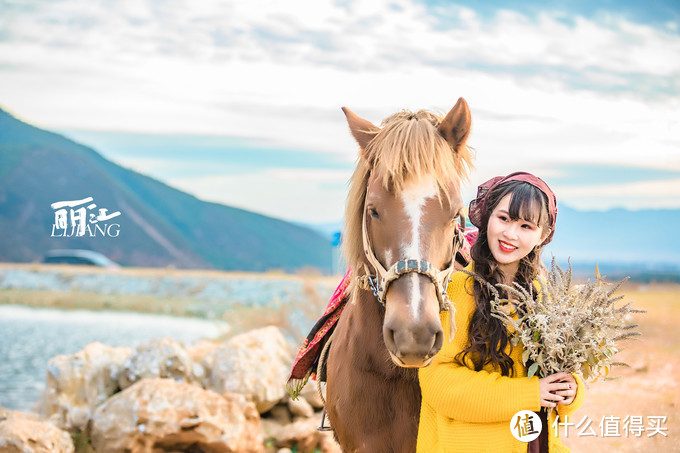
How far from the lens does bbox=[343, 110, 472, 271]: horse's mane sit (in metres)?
2.18

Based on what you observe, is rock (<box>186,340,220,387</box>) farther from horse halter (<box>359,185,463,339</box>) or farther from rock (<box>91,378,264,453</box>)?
horse halter (<box>359,185,463,339</box>)

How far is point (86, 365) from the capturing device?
5715 mm

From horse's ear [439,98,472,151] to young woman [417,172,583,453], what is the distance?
24 centimetres

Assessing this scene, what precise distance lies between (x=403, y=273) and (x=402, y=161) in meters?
0.45

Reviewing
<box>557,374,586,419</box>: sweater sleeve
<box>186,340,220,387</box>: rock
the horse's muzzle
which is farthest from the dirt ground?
<box>186,340,220,387</box>: rock

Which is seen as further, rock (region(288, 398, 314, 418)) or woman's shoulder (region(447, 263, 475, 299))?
rock (region(288, 398, 314, 418))

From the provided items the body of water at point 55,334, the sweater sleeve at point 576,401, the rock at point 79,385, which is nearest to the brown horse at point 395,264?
the sweater sleeve at point 576,401

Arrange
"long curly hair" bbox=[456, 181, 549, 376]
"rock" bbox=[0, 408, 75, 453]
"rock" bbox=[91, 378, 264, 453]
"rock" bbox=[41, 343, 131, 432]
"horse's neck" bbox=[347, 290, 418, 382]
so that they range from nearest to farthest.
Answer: "long curly hair" bbox=[456, 181, 549, 376]
"horse's neck" bbox=[347, 290, 418, 382]
"rock" bbox=[0, 408, 75, 453]
"rock" bbox=[91, 378, 264, 453]
"rock" bbox=[41, 343, 131, 432]

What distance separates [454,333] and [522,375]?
1.02ft

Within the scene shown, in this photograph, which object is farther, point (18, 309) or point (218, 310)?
point (18, 309)

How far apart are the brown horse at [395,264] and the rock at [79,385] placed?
3688mm

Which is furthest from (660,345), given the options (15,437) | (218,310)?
(218,310)

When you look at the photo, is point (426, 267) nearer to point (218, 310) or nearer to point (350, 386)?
point (350, 386)

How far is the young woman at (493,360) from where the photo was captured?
6.62 ft
